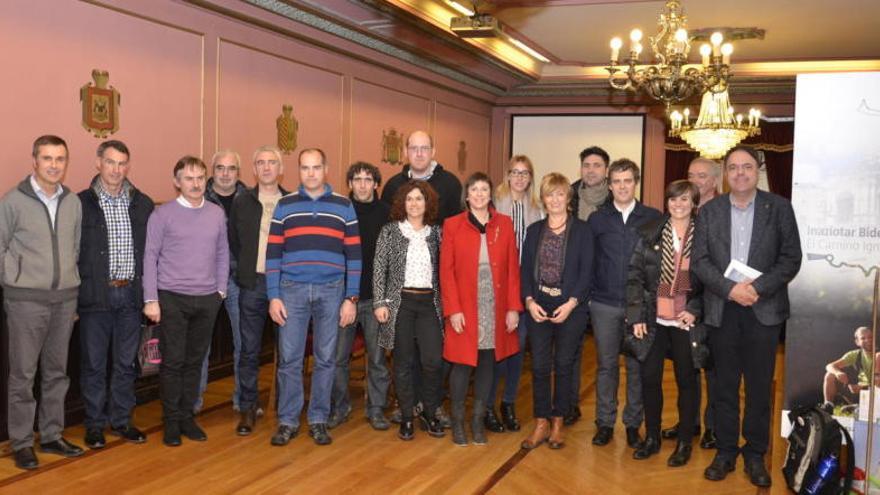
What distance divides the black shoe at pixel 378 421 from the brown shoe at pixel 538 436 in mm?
790

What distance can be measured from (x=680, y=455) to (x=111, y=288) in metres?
2.99

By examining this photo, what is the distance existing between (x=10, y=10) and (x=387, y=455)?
9.88 feet

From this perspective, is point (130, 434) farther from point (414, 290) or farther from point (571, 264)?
point (571, 264)

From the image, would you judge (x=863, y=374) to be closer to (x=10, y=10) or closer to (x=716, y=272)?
(x=716, y=272)

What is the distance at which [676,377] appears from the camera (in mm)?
3969

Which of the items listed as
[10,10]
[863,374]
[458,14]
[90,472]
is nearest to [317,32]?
[458,14]

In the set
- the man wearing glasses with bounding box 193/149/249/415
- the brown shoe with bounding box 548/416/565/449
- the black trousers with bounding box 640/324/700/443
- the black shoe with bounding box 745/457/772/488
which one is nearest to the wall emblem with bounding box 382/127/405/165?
the man wearing glasses with bounding box 193/149/249/415

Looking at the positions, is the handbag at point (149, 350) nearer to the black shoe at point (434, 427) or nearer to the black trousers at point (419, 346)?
the black trousers at point (419, 346)

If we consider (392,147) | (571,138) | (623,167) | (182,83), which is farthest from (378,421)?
(571,138)

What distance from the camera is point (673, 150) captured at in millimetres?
10570

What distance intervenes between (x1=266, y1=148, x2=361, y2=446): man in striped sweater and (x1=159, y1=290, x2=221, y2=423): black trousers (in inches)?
14.7

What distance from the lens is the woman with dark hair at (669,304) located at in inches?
151

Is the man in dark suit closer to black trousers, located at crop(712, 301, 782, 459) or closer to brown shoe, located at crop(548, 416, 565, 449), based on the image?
black trousers, located at crop(712, 301, 782, 459)

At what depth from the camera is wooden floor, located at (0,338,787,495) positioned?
3.57 m
